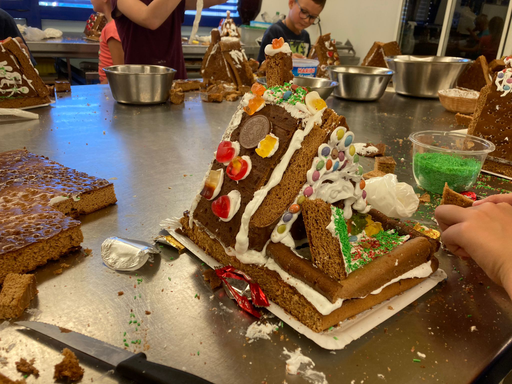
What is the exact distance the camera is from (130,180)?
5.45 ft

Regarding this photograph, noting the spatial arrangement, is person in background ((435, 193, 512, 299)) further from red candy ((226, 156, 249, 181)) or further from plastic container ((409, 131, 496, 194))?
red candy ((226, 156, 249, 181))

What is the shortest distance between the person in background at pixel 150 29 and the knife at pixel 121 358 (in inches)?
103

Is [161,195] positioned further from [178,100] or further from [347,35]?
[347,35]

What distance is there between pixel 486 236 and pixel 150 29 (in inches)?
116

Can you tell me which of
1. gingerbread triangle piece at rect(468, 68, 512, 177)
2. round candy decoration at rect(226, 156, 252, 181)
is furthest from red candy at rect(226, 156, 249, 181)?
gingerbread triangle piece at rect(468, 68, 512, 177)

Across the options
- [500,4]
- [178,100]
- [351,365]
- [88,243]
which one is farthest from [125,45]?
[500,4]

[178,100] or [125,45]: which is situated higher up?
[125,45]

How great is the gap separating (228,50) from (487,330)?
113 inches

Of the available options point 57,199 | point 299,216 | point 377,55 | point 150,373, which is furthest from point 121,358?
point 377,55

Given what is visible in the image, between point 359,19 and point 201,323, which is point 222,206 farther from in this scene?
point 359,19

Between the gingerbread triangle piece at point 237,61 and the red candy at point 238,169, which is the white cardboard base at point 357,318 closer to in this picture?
the red candy at point 238,169

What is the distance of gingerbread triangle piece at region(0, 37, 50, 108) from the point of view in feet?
7.69

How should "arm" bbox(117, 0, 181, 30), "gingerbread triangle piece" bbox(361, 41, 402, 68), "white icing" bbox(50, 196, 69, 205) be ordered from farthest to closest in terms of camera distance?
"gingerbread triangle piece" bbox(361, 41, 402, 68), "arm" bbox(117, 0, 181, 30), "white icing" bbox(50, 196, 69, 205)

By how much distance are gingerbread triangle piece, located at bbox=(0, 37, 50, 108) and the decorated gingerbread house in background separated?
197 cm
